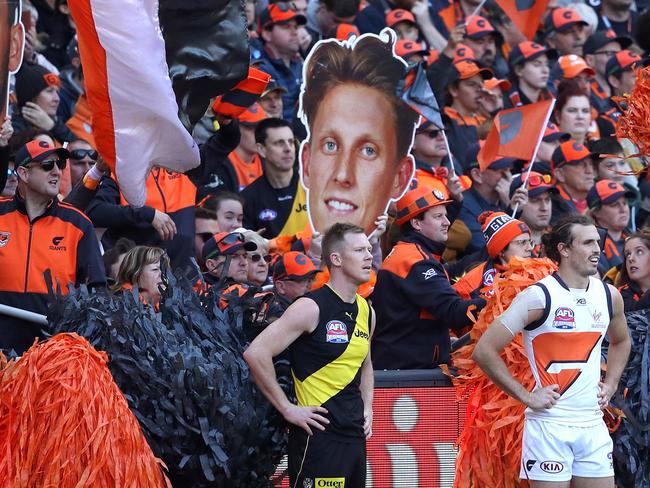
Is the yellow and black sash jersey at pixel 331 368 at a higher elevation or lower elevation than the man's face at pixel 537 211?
higher

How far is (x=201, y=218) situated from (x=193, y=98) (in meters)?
2.43

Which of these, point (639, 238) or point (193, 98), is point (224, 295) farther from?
point (639, 238)

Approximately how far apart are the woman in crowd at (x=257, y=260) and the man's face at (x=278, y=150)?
51.7 inches

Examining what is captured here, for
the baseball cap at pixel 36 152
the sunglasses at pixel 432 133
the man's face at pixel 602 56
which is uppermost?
the baseball cap at pixel 36 152

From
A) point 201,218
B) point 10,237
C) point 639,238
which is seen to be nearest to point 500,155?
point 639,238

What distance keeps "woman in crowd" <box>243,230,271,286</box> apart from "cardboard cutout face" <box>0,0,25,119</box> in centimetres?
247

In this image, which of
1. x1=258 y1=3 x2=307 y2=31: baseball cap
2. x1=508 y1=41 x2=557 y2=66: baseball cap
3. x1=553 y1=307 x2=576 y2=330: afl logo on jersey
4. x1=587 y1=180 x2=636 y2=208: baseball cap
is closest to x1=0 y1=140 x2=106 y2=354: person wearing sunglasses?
x1=553 y1=307 x2=576 y2=330: afl logo on jersey

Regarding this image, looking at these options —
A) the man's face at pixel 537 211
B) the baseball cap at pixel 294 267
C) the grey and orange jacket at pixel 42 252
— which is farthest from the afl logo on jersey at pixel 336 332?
the man's face at pixel 537 211

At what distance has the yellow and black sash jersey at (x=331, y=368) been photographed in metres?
6.82

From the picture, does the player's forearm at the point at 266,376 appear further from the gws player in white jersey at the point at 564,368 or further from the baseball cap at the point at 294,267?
the baseball cap at the point at 294,267

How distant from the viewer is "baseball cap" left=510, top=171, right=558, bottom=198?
10469 mm

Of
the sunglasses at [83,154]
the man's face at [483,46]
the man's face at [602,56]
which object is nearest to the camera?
the sunglasses at [83,154]

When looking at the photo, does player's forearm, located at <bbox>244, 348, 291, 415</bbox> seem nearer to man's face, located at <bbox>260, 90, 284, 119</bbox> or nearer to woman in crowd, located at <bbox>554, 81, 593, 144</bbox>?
man's face, located at <bbox>260, 90, 284, 119</bbox>

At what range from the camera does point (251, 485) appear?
6809 mm
